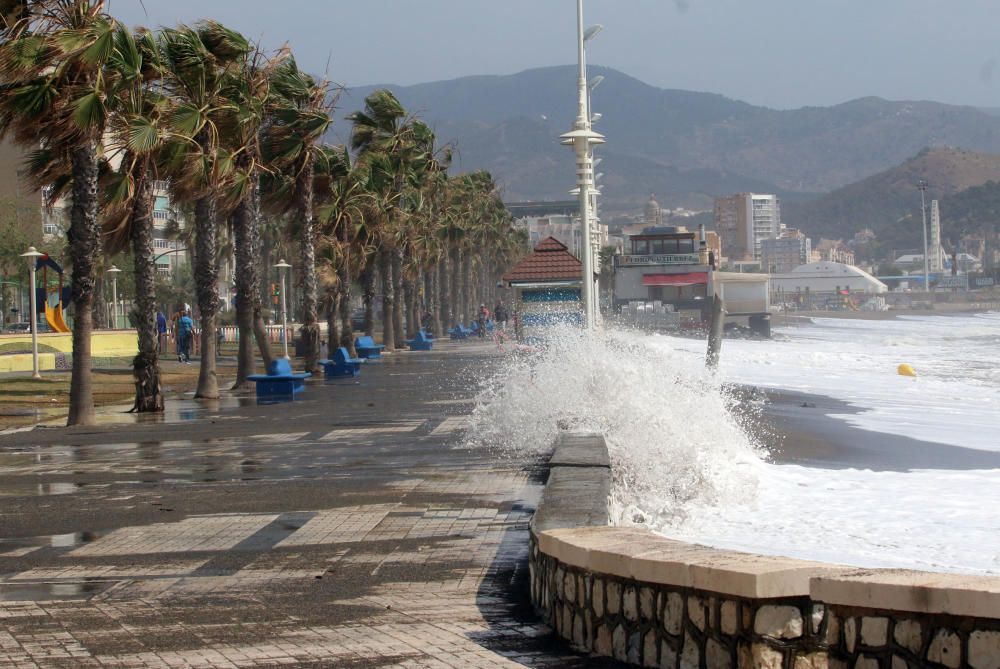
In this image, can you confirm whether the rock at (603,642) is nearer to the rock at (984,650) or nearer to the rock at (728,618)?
the rock at (728,618)

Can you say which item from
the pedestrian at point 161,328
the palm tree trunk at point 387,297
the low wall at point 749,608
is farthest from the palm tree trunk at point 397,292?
the low wall at point 749,608

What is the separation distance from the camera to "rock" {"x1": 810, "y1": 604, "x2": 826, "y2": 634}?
16.9 ft

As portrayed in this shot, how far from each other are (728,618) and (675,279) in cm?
8848

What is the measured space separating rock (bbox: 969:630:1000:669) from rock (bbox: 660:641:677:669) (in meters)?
1.43

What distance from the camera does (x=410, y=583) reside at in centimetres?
809

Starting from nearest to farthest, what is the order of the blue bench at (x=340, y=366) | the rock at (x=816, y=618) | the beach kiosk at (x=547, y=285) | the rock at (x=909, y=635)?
1. the rock at (x=909, y=635)
2. the rock at (x=816, y=618)
3. the blue bench at (x=340, y=366)
4. the beach kiosk at (x=547, y=285)

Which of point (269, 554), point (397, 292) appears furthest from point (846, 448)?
point (397, 292)

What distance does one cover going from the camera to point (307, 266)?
3506 centimetres

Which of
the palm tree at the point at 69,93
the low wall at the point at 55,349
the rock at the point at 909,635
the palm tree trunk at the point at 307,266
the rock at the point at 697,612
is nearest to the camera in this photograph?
the rock at the point at 909,635

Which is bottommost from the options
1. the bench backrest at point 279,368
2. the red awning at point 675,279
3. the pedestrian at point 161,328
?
the bench backrest at point 279,368

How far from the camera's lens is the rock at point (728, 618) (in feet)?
17.4

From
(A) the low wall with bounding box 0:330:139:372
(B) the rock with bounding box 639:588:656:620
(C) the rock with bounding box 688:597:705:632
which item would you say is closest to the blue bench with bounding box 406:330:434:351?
(A) the low wall with bounding box 0:330:139:372

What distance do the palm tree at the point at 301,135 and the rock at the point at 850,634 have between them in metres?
28.3

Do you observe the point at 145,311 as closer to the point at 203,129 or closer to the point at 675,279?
the point at 203,129
